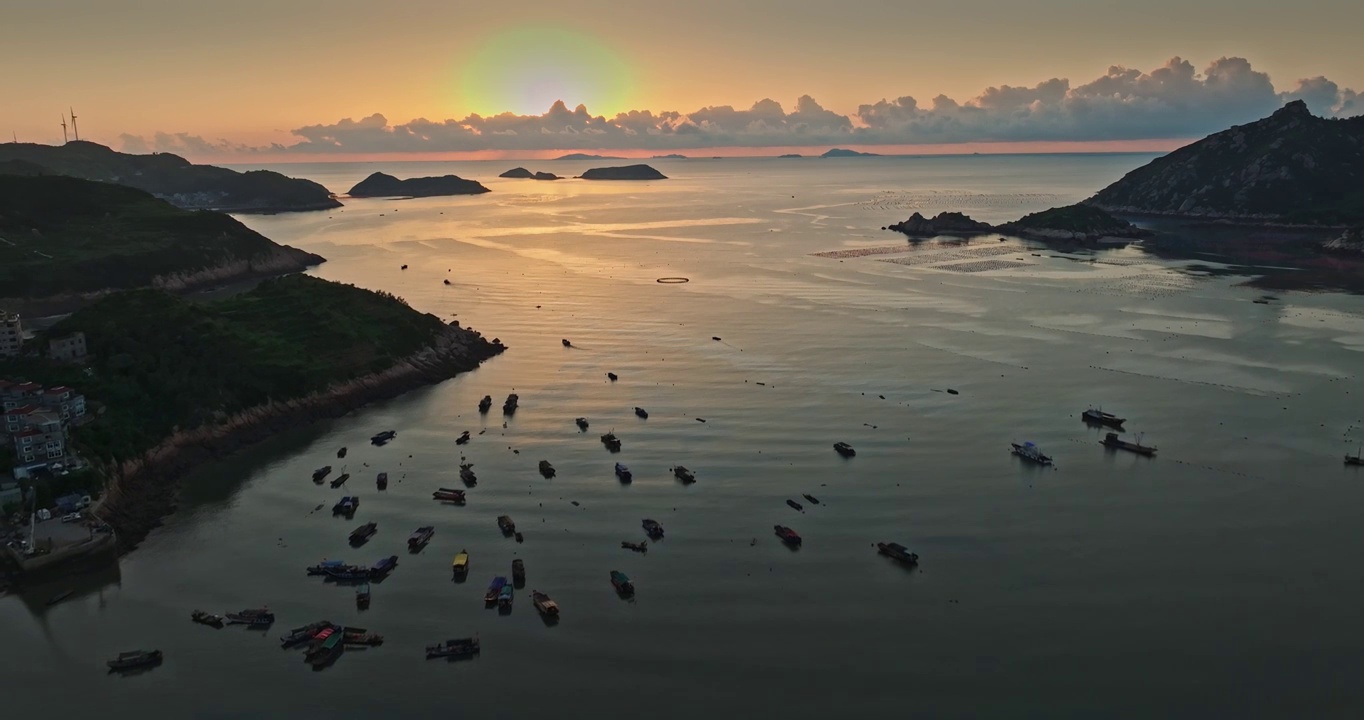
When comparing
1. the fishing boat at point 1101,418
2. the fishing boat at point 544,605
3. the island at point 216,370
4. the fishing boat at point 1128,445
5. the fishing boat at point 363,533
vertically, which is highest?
the island at point 216,370

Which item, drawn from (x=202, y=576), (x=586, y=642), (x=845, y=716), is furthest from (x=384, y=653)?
(x=845, y=716)

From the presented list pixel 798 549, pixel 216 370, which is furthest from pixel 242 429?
pixel 798 549

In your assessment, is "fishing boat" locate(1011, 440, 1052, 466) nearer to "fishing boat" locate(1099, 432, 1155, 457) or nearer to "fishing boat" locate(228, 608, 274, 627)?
"fishing boat" locate(1099, 432, 1155, 457)

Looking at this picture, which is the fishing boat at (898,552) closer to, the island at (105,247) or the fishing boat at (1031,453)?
the fishing boat at (1031,453)

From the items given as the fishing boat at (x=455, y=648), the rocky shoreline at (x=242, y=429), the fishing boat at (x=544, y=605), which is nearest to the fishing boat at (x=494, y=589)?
the fishing boat at (x=544, y=605)

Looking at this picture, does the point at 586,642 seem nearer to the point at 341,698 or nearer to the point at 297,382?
the point at 341,698
